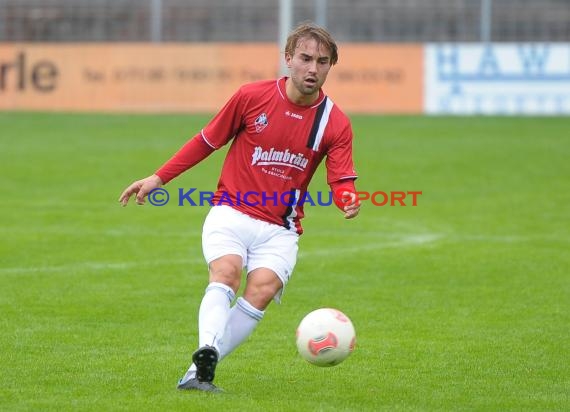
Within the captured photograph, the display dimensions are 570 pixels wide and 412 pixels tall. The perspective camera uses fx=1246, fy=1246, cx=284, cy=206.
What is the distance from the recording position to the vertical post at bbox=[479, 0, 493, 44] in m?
33.7

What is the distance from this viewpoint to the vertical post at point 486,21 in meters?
33.7

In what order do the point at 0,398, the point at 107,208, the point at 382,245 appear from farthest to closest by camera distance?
the point at 107,208, the point at 382,245, the point at 0,398

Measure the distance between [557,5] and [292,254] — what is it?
96.6ft

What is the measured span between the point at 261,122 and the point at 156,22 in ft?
93.7

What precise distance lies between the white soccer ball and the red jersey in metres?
0.70

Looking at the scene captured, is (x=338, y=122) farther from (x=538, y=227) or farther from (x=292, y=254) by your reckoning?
(x=538, y=227)

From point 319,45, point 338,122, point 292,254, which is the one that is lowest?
point 292,254

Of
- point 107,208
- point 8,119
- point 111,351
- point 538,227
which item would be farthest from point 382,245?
point 8,119

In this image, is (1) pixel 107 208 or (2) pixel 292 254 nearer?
(2) pixel 292 254

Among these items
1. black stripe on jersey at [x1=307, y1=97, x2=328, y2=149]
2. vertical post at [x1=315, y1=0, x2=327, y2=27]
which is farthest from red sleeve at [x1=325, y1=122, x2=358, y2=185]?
vertical post at [x1=315, y1=0, x2=327, y2=27]

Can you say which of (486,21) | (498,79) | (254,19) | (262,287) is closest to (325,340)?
(262,287)

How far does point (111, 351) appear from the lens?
8.47 metres

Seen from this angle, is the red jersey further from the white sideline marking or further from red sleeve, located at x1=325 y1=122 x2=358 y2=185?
the white sideline marking

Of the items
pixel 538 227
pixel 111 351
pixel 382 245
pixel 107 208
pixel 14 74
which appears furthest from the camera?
pixel 14 74
